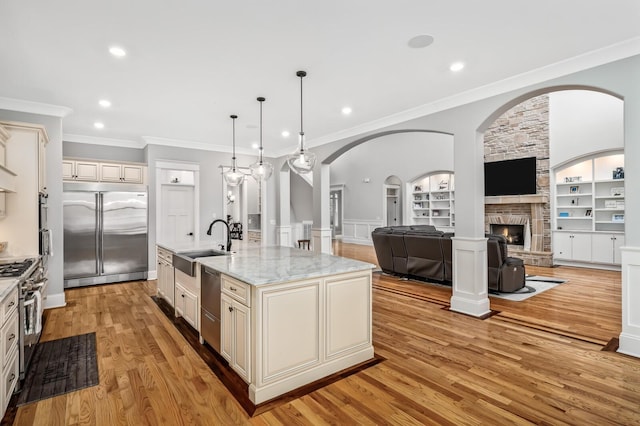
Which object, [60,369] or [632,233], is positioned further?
[632,233]

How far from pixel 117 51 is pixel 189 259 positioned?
2.07 metres

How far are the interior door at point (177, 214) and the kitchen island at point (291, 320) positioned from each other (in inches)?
169

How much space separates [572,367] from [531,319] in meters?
1.27

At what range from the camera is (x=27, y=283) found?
2.71 metres

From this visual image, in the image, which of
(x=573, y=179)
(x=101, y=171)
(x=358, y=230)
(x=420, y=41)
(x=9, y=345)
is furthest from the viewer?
(x=358, y=230)

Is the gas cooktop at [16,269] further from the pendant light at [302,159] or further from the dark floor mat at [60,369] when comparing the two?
the pendant light at [302,159]

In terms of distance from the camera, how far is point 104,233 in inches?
232

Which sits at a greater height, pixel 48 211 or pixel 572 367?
pixel 48 211

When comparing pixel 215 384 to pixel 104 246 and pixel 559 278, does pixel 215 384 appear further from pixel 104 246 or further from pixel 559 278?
pixel 559 278

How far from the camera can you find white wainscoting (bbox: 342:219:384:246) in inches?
482

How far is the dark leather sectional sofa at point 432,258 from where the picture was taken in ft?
16.4

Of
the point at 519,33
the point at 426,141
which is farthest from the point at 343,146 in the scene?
the point at 426,141

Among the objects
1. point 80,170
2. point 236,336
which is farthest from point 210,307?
point 80,170

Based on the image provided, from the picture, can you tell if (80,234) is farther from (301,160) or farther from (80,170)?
(301,160)
